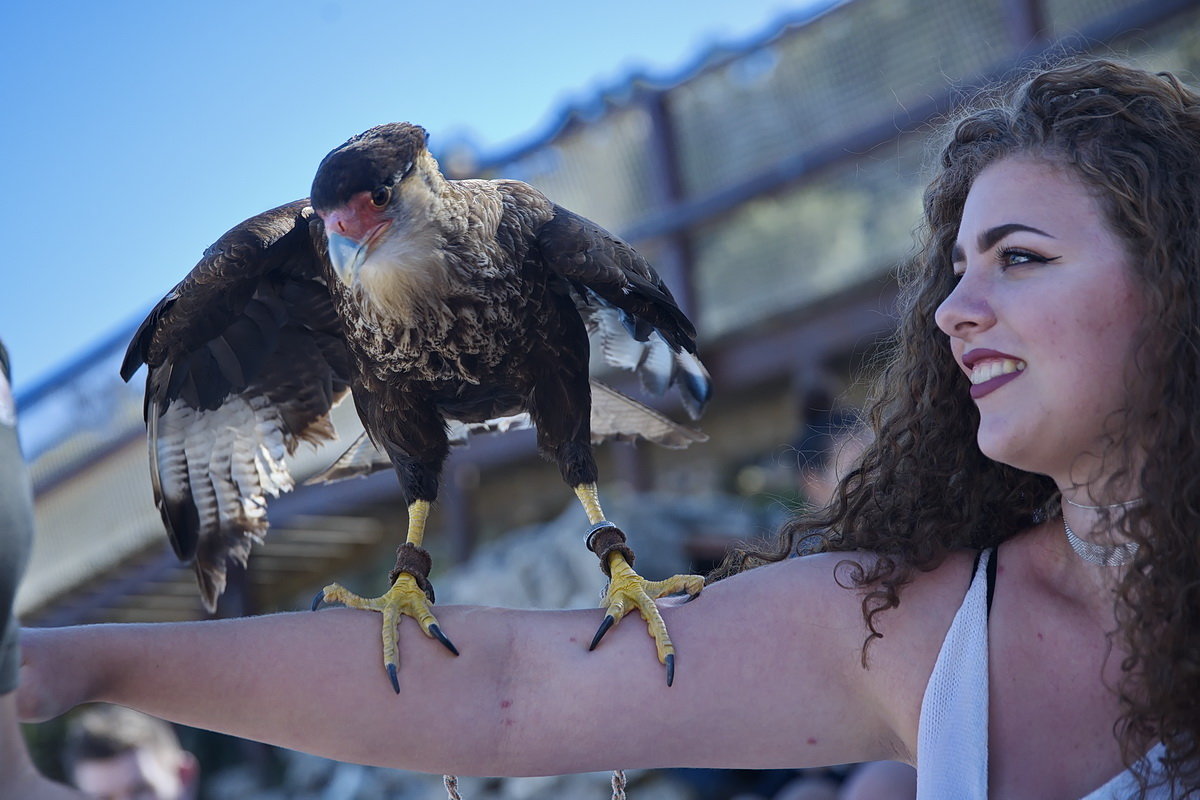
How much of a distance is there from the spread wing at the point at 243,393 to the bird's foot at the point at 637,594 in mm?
692

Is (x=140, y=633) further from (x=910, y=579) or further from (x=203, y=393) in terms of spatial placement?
(x=910, y=579)

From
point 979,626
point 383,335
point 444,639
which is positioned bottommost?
point 979,626

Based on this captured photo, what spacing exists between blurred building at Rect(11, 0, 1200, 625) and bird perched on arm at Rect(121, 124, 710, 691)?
278 cm

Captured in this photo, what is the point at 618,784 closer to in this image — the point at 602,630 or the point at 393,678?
the point at 602,630

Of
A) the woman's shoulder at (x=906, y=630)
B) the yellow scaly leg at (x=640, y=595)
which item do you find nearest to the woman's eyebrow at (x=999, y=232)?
the woman's shoulder at (x=906, y=630)

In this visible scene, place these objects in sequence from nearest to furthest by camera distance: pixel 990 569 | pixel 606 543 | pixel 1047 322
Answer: pixel 1047 322 < pixel 990 569 < pixel 606 543

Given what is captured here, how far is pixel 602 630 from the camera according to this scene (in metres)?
1.62

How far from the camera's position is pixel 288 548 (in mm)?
8062

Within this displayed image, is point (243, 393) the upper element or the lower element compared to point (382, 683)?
upper

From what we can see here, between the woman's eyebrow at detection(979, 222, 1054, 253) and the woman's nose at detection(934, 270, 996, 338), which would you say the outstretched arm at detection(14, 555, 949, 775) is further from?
the woman's eyebrow at detection(979, 222, 1054, 253)

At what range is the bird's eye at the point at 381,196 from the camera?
194 cm

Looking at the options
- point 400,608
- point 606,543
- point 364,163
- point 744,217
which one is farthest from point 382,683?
point 744,217

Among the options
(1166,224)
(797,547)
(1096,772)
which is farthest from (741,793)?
(1166,224)

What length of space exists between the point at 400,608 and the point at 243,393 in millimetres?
749
